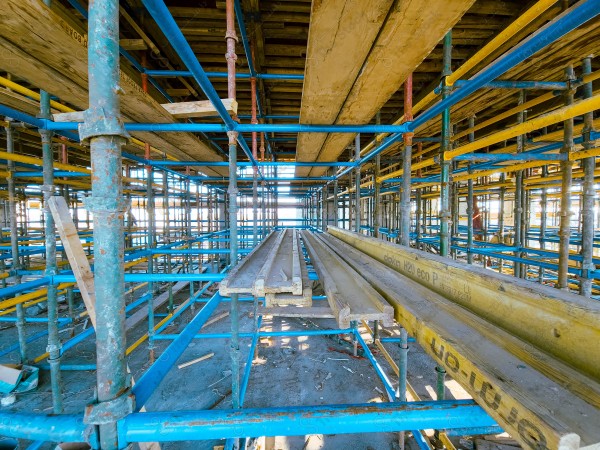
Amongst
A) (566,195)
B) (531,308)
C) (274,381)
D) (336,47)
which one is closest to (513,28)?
(336,47)

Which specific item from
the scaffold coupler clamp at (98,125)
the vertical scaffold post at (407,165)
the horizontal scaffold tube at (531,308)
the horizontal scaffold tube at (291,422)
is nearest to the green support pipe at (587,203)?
the vertical scaffold post at (407,165)

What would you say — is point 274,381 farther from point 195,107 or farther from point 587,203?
point 587,203

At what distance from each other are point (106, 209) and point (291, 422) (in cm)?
111

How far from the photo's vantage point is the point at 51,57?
1705mm

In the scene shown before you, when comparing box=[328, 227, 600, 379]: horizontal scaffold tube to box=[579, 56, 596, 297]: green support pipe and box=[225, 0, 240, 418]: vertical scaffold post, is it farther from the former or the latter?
box=[579, 56, 596, 297]: green support pipe

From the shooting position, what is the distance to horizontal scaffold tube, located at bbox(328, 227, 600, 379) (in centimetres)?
88

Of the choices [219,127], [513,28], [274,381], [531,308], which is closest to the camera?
[531,308]

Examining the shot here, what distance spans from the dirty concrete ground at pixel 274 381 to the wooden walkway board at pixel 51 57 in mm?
4481

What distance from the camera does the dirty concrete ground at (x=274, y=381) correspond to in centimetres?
359

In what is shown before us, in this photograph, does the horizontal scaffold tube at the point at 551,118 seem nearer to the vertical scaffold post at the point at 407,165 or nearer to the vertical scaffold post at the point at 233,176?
the vertical scaffold post at the point at 407,165

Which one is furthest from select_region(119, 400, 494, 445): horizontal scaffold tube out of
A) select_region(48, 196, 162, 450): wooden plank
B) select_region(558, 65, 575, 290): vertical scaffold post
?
select_region(558, 65, 575, 290): vertical scaffold post

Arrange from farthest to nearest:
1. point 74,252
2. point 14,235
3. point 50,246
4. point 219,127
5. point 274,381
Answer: point 274,381
point 14,235
point 50,246
point 219,127
point 74,252

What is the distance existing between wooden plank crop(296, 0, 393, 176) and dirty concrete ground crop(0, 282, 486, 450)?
4615mm

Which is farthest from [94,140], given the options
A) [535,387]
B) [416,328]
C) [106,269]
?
[535,387]
